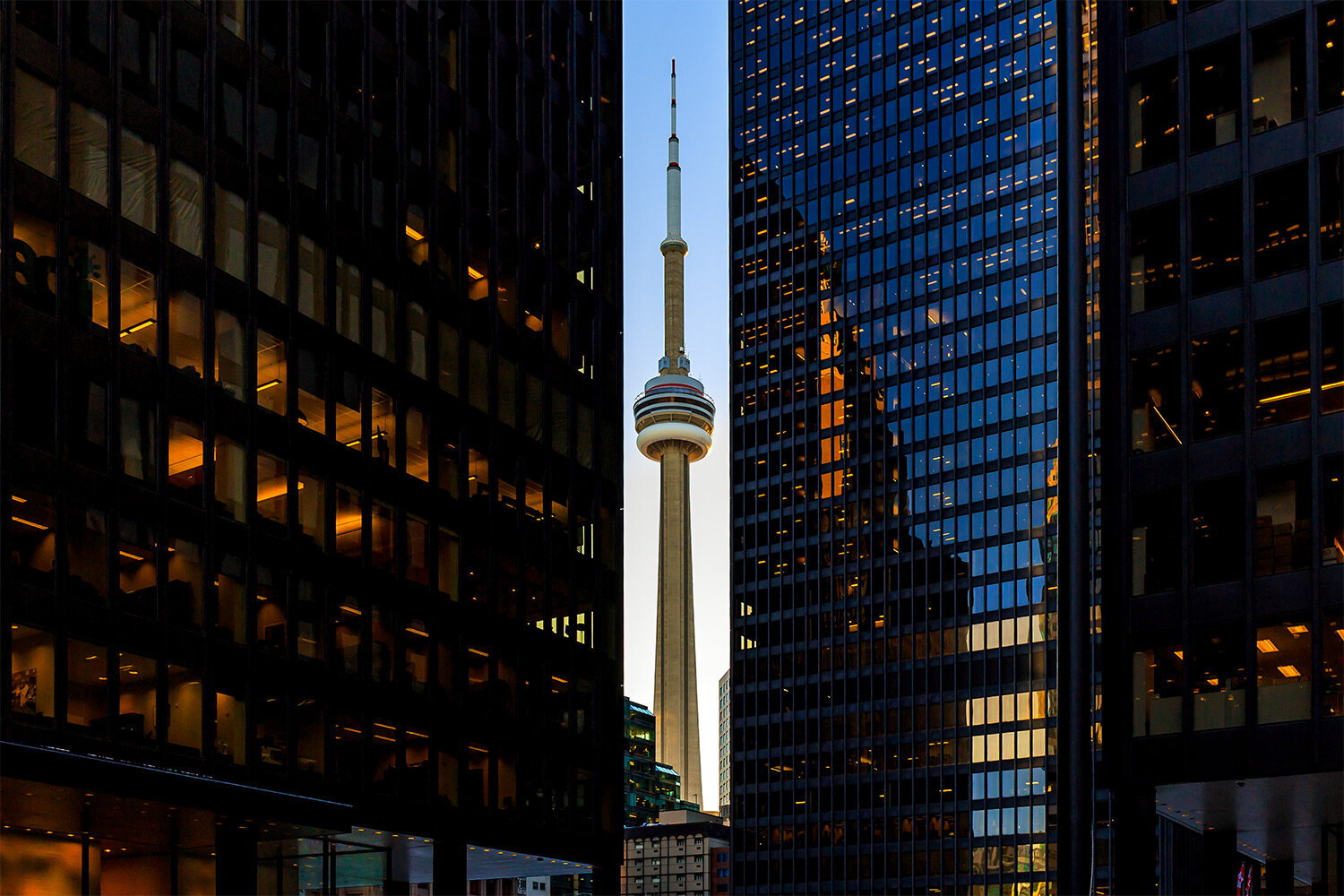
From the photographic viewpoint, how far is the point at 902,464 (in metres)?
152

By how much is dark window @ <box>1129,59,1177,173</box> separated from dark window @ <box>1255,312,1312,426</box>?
680cm

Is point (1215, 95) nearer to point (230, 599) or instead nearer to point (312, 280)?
point (312, 280)

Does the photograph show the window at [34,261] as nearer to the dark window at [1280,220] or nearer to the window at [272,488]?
the window at [272,488]

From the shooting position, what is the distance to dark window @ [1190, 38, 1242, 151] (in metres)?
43.5

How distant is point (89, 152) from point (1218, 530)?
110 ft

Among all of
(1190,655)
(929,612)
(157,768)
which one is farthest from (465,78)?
(929,612)

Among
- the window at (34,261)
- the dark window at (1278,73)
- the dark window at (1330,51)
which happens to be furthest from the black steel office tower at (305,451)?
the dark window at (1330,51)

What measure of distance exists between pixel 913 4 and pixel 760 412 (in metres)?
48.5

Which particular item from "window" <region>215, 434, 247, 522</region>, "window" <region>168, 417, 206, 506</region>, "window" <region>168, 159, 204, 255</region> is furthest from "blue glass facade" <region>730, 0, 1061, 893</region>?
"window" <region>168, 159, 204, 255</region>

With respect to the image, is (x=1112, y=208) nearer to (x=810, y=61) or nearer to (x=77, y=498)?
(x=77, y=498)

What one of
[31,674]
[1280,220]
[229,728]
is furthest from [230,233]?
[1280,220]

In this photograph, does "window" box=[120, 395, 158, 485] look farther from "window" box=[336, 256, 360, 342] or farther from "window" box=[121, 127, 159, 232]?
"window" box=[336, 256, 360, 342]

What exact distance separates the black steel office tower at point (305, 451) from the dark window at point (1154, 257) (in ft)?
86.1

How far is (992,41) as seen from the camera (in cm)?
15462
